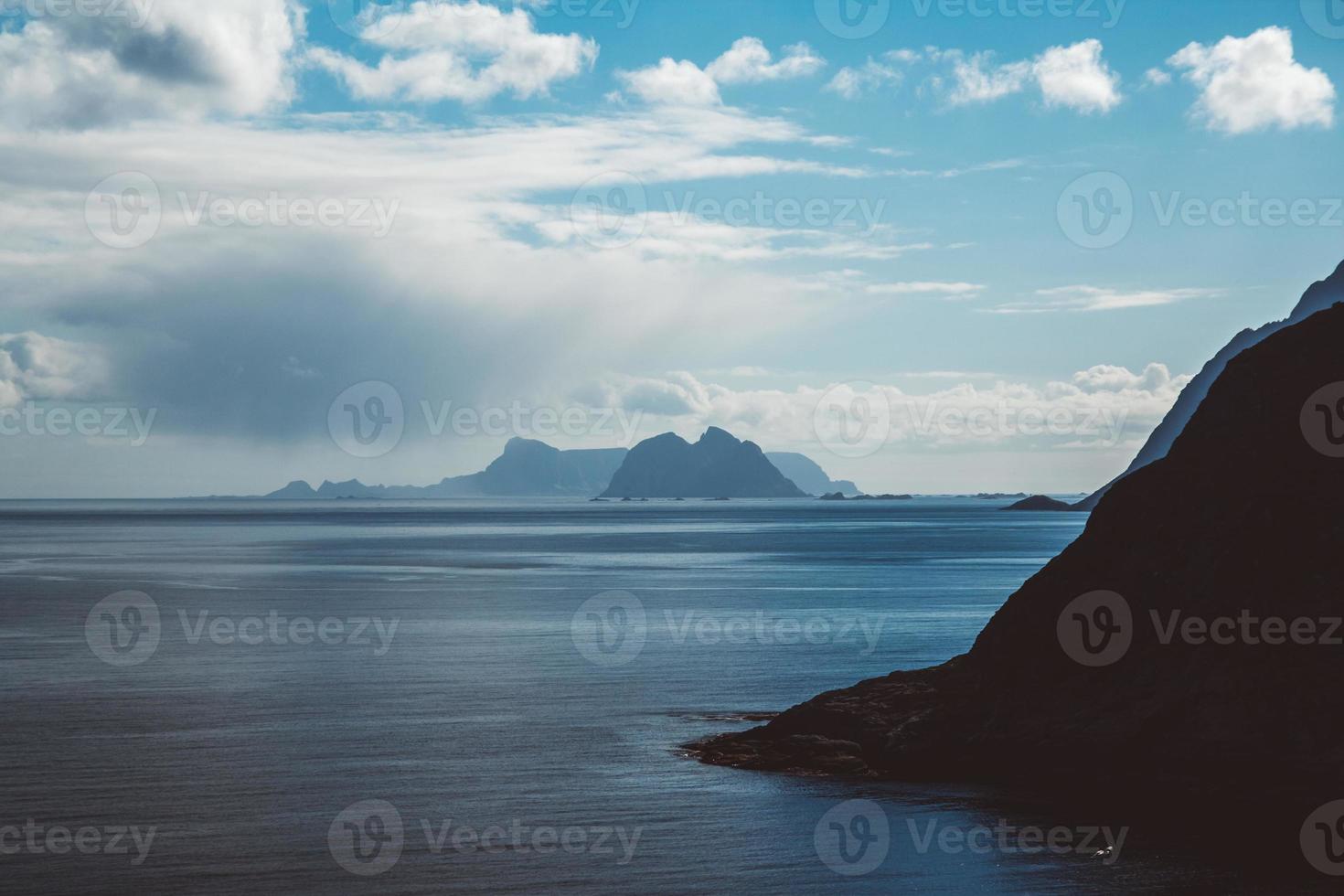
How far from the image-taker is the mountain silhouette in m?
36.2

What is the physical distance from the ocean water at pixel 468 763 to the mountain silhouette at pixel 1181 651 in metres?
3.59

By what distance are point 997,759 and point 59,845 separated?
1067 inches

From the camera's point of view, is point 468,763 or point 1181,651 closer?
point 1181,651

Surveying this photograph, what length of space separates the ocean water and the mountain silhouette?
3.59 meters

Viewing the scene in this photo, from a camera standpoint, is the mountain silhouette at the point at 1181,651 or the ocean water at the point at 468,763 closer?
the ocean water at the point at 468,763

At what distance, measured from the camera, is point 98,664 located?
63.5 metres

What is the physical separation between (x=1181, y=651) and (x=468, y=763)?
22.8 metres

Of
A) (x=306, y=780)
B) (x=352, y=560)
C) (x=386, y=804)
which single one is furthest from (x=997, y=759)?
(x=352, y=560)

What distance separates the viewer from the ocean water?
96.1 ft

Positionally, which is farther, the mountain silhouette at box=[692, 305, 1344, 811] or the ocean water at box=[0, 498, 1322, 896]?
the mountain silhouette at box=[692, 305, 1344, 811]

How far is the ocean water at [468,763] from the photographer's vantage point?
29297mm

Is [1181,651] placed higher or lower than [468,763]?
higher

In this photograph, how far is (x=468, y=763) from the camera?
133 ft

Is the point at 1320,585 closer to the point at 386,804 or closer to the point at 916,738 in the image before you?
the point at 916,738
